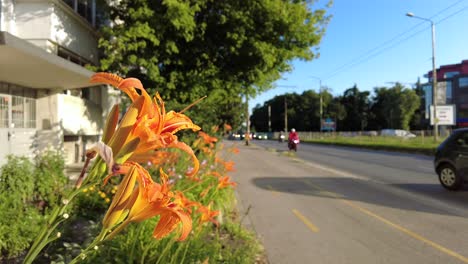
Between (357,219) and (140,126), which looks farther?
(357,219)

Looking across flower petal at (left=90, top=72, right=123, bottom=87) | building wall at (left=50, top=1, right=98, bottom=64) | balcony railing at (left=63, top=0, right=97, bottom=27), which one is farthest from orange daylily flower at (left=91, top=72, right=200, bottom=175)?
balcony railing at (left=63, top=0, right=97, bottom=27)

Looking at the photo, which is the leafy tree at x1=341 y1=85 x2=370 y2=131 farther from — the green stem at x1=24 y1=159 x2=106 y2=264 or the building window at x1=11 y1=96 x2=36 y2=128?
the green stem at x1=24 y1=159 x2=106 y2=264

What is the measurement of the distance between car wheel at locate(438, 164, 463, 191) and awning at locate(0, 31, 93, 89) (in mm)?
9414

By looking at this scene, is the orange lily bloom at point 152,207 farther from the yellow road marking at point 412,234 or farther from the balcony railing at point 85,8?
the balcony railing at point 85,8

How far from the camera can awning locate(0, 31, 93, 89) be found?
6.49 m

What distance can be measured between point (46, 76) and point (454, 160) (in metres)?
10.6

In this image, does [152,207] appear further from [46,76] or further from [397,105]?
[397,105]

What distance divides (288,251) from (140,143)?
439 centimetres

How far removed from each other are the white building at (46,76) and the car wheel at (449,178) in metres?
9.62

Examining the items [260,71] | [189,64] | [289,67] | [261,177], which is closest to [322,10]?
[289,67]

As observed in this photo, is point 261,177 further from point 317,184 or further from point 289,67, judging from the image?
point 289,67

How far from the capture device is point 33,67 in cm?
Result: 840

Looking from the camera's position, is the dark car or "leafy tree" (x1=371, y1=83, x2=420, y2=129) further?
"leafy tree" (x1=371, y1=83, x2=420, y2=129)

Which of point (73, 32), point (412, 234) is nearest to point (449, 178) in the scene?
point (412, 234)
